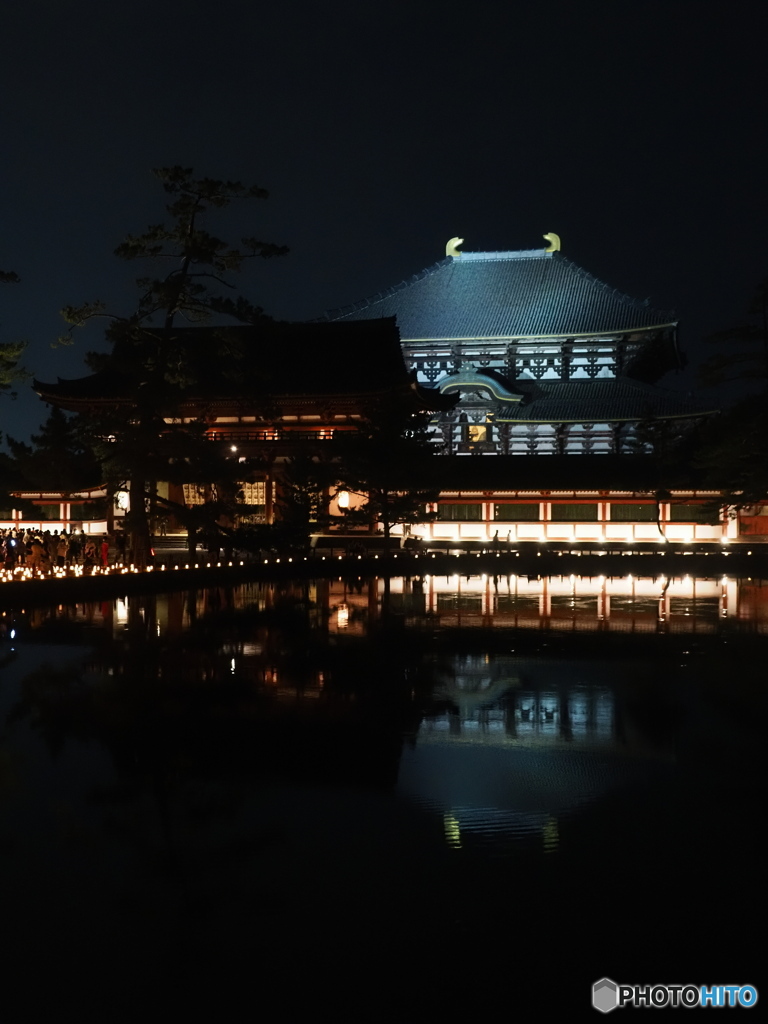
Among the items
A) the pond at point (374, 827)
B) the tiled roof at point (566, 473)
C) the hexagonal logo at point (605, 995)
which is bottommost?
the hexagonal logo at point (605, 995)

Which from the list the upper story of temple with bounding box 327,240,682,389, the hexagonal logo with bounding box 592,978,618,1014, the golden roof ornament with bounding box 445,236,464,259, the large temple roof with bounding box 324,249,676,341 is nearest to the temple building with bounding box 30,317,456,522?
the upper story of temple with bounding box 327,240,682,389

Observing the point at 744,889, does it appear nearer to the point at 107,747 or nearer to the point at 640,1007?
the point at 640,1007

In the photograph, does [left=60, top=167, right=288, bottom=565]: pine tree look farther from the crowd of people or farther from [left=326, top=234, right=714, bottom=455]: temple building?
[left=326, top=234, right=714, bottom=455]: temple building

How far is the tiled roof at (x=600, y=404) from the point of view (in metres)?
50.7

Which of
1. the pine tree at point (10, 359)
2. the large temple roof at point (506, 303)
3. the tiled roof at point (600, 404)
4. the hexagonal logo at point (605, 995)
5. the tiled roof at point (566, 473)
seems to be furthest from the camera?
the large temple roof at point (506, 303)

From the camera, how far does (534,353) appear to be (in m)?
56.7

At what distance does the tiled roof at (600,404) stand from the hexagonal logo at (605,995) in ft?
152

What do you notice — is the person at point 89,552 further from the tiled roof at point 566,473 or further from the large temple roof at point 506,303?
the large temple roof at point 506,303

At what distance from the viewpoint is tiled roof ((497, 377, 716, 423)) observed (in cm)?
5066

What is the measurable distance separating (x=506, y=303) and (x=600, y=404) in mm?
10346

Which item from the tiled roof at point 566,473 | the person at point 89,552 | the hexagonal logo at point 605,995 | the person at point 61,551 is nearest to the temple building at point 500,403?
the tiled roof at point 566,473

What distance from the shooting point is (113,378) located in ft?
147

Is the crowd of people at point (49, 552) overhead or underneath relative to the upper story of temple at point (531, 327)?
underneath

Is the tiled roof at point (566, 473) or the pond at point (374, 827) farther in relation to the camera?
the tiled roof at point (566, 473)
